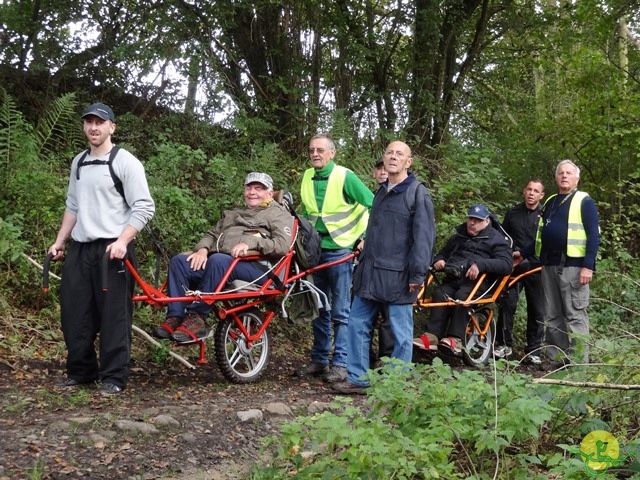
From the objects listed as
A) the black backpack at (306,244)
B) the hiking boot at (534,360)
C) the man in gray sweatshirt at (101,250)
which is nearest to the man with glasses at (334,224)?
the black backpack at (306,244)

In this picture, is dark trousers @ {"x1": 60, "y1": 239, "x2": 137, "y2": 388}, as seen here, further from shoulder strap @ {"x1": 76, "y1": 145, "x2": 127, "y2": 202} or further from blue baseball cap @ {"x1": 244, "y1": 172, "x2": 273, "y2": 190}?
blue baseball cap @ {"x1": 244, "y1": 172, "x2": 273, "y2": 190}

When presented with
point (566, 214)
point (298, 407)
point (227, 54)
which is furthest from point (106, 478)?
point (227, 54)

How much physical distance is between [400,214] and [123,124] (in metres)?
5.82

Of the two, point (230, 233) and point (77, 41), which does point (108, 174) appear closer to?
point (230, 233)

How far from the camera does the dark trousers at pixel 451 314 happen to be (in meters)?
8.50

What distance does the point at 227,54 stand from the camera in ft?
39.0

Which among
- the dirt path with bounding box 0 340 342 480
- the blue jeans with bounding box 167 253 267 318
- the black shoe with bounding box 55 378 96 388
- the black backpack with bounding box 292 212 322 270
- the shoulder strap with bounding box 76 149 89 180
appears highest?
the shoulder strap with bounding box 76 149 89 180

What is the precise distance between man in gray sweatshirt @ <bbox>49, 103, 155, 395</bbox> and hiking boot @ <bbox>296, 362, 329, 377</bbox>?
1.97 metres

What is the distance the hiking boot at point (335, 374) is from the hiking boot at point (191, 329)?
1354mm

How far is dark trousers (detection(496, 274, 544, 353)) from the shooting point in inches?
372

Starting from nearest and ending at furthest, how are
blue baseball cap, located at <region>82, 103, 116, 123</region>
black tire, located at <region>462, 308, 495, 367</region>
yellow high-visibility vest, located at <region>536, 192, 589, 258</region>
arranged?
1. blue baseball cap, located at <region>82, 103, 116, 123</region>
2. yellow high-visibility vest, located at <region>536, 192, 589, 258</region>
3. black tire, located at <region>462, 308, 495, 367</region>

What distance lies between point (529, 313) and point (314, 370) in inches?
128

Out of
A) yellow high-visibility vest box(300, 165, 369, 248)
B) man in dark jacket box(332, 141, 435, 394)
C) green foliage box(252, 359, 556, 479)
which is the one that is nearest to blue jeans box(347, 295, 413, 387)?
man in dark jacket box(332, 141, 435, 394)

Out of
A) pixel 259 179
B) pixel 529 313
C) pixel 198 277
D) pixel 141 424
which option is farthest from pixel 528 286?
pixel 141 424
